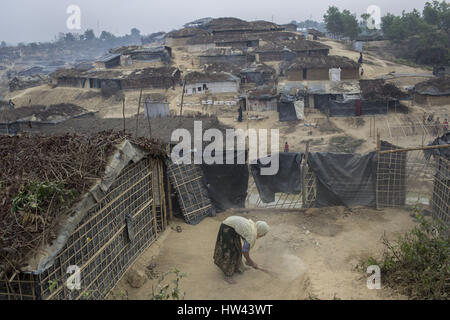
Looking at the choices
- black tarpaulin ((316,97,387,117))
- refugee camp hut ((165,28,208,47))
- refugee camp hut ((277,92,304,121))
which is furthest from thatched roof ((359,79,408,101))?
refugee camp hut ((165,28,208,47))

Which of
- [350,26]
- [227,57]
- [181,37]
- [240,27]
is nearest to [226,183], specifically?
[227,57]

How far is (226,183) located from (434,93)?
20429 millimetres

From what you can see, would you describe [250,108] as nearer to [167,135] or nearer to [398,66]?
[167,135]

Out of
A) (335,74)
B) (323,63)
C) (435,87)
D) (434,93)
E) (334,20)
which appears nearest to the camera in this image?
(434,93)

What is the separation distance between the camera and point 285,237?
Answer: 920 centimetres

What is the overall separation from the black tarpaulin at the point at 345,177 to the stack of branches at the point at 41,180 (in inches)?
177

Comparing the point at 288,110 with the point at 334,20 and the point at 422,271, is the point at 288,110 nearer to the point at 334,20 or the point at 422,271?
the point at 422,271

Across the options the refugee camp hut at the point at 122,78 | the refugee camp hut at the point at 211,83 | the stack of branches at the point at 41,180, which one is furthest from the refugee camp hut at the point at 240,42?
the stack of branches at the point at 41,180

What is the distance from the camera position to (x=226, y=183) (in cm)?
1072

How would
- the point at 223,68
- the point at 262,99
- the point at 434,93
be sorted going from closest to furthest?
the point at 434,93
the point at 262,99
the point at 223,68

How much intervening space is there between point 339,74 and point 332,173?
74.0 ft

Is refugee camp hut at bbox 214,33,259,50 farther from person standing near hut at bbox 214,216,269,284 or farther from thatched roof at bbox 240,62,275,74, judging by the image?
person standing near hut at bbox 214,216,269,284

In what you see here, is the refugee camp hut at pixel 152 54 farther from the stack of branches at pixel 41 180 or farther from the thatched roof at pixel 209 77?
the stack of branches at pixel 41 180

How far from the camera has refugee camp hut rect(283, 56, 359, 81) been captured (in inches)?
1209
